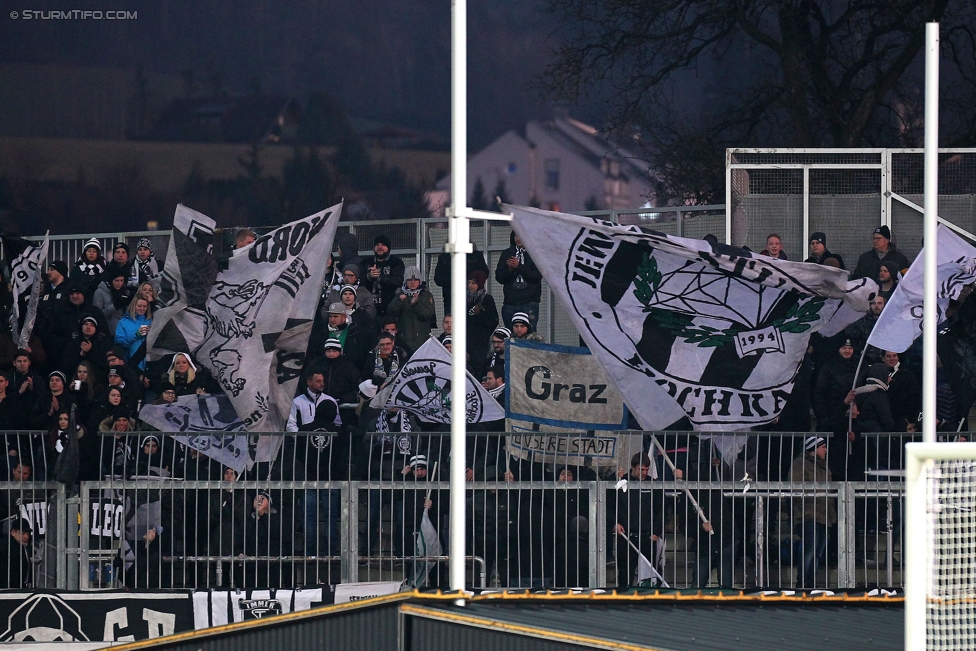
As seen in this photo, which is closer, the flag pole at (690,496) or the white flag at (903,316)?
the white flag at (903,316)

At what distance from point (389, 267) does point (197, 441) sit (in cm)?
408

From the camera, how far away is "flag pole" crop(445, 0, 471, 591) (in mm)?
8102

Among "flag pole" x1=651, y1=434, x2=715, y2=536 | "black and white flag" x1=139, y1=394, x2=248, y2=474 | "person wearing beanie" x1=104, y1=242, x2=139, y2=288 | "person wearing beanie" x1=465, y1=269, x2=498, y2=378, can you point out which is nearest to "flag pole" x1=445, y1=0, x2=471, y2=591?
"flag pole" x1=651, y1=434, x2=715, y2=536

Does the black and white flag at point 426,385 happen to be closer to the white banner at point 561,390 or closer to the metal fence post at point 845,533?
the white banner at point 561,390

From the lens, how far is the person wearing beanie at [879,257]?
13422mm

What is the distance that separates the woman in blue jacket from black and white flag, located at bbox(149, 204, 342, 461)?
1742 millimetres

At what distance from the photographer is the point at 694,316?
1080 cm

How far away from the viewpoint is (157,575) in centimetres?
1161

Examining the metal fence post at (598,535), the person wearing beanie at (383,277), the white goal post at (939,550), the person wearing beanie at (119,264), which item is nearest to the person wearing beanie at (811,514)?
the metal fence post at (598,535)

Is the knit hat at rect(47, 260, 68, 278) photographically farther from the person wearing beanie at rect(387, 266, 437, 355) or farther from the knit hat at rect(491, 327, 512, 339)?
the knit hat at rect(491, 327, 512, 339)

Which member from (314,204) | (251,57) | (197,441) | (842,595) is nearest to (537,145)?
(314,204)

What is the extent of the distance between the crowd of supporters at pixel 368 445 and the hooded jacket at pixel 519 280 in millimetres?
167

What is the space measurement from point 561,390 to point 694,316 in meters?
1.28

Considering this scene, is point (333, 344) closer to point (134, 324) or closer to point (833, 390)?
point (134, 324)
